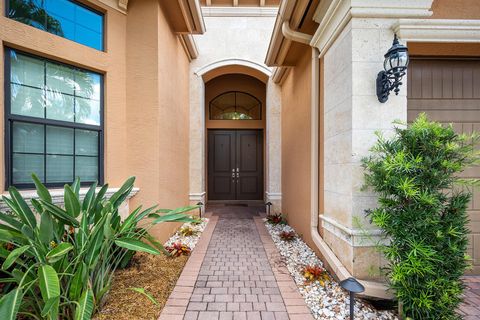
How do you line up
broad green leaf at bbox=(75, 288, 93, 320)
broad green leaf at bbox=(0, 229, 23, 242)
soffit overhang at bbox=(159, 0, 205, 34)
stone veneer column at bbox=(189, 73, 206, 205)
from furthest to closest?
stone veneer column at bbox=(189, 73, 206, 205), soffit overhang at bbox=(159, 0, 205, 34), broad green leaf at bbox=(0, 229, 23, 242), broad green leaf at bbox=(75, 288, 93, 320)

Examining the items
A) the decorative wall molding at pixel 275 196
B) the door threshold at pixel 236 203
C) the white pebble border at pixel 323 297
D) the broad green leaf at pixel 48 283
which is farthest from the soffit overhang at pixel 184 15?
the door threshold at pixel 236 203

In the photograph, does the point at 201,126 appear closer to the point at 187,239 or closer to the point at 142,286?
the point at 187,239

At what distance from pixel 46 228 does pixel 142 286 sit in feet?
3.95

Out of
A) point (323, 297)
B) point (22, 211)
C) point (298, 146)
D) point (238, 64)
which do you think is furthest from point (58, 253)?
point (238, 64)

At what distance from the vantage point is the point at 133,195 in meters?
3.55

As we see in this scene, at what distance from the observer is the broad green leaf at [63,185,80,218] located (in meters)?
2.06

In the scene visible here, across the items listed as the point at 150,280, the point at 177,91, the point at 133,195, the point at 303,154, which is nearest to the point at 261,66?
the point at 177,91

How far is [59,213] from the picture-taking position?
6.53 ft

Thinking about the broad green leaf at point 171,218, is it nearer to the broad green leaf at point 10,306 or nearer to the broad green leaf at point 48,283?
the broad green leaf at point 48,283

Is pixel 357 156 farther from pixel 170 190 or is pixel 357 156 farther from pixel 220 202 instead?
pixel 220 202

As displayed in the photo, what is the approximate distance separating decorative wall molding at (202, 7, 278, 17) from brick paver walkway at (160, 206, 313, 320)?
5825 mm

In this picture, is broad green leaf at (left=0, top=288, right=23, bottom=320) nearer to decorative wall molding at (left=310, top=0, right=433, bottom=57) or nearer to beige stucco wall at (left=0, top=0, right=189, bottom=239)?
beige stucco wall at (left=0, top=0, right=189, bottom=239)

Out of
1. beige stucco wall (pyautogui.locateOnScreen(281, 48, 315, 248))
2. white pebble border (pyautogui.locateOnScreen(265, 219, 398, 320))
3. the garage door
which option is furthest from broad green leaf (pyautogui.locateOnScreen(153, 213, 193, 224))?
the garage door

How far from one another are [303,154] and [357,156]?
1690mm
